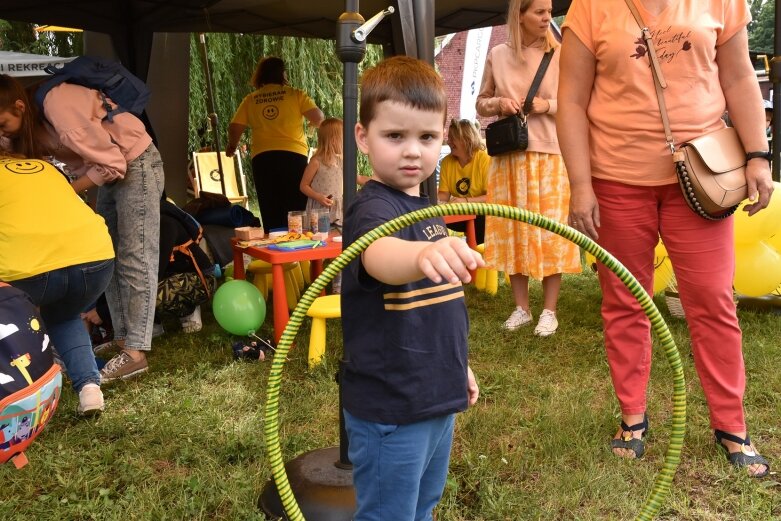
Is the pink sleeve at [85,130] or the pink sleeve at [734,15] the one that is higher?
the pink sleeve at [734,15]

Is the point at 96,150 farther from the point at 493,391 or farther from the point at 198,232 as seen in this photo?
the point at 493,391

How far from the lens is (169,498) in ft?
7.77

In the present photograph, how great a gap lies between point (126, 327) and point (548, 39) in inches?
126

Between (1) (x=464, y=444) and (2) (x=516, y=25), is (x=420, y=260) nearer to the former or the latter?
(1) (x=464, y=444)

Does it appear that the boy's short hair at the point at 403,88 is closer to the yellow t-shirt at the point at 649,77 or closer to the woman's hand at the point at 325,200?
the yellow t-shirt at the point at 649,77

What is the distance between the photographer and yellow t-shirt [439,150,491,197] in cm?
588

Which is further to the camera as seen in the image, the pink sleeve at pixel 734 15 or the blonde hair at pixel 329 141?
the blonde hair at pixel 329 141

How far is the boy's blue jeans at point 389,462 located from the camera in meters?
1.47

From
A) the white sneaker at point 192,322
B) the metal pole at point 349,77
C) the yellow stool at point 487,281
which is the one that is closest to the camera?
the metal pole at point 349,77

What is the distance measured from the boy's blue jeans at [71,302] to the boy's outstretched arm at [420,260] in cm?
210

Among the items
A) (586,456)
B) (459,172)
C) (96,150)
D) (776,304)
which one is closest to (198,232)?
(96,150)

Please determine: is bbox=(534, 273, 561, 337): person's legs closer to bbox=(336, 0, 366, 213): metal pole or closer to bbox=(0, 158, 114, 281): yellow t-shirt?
bbox=(336, 0, 366, 213): metal pole

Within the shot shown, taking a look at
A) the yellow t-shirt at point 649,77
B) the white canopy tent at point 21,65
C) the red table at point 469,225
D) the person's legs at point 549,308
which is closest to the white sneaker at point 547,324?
the person's legs at point 549,308

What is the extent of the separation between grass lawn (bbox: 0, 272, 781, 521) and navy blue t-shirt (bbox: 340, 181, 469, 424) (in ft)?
3.17
